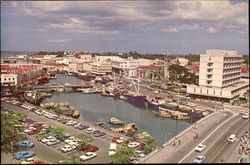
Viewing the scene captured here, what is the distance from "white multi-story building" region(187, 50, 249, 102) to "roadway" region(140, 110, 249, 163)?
822 centimetres

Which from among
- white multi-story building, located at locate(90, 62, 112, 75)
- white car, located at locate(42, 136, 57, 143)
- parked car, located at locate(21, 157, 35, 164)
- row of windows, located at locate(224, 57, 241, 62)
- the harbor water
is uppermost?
row of windows, located at locate(224, 57, 241, 62)

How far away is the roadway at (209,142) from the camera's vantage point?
47.9 ft

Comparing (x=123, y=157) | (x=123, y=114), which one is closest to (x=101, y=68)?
(x=123, y=114)

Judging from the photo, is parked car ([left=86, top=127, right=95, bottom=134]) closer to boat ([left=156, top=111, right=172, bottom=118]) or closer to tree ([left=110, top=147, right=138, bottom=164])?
tree ([left=110, top=147, right=138, bottom=164])

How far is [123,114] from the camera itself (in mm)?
30375

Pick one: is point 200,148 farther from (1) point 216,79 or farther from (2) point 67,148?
(1) point 216,79

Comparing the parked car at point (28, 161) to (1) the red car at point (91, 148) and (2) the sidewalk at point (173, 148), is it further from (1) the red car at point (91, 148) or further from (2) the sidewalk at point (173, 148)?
(2) the sidewalk at point (173, 148)

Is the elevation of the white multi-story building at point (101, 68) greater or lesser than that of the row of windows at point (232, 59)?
lesser

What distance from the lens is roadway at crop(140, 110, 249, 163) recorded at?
14.6 m

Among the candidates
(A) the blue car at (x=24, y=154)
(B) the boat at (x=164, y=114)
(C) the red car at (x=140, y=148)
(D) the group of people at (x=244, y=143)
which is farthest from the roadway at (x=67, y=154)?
(B) the boat at (x=164, y=114)

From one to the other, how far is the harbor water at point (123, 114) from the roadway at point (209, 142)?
2.65 meters

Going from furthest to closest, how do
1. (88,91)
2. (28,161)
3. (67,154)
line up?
(88,91), (67,154), (28,161)

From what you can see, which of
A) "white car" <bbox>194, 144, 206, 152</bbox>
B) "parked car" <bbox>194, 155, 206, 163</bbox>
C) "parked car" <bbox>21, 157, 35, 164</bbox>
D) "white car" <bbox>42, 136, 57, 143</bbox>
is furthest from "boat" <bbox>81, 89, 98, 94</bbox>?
"parked car" <bbox>194, 155, 206, 163</bbox>

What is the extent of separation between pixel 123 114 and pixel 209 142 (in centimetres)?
1408
